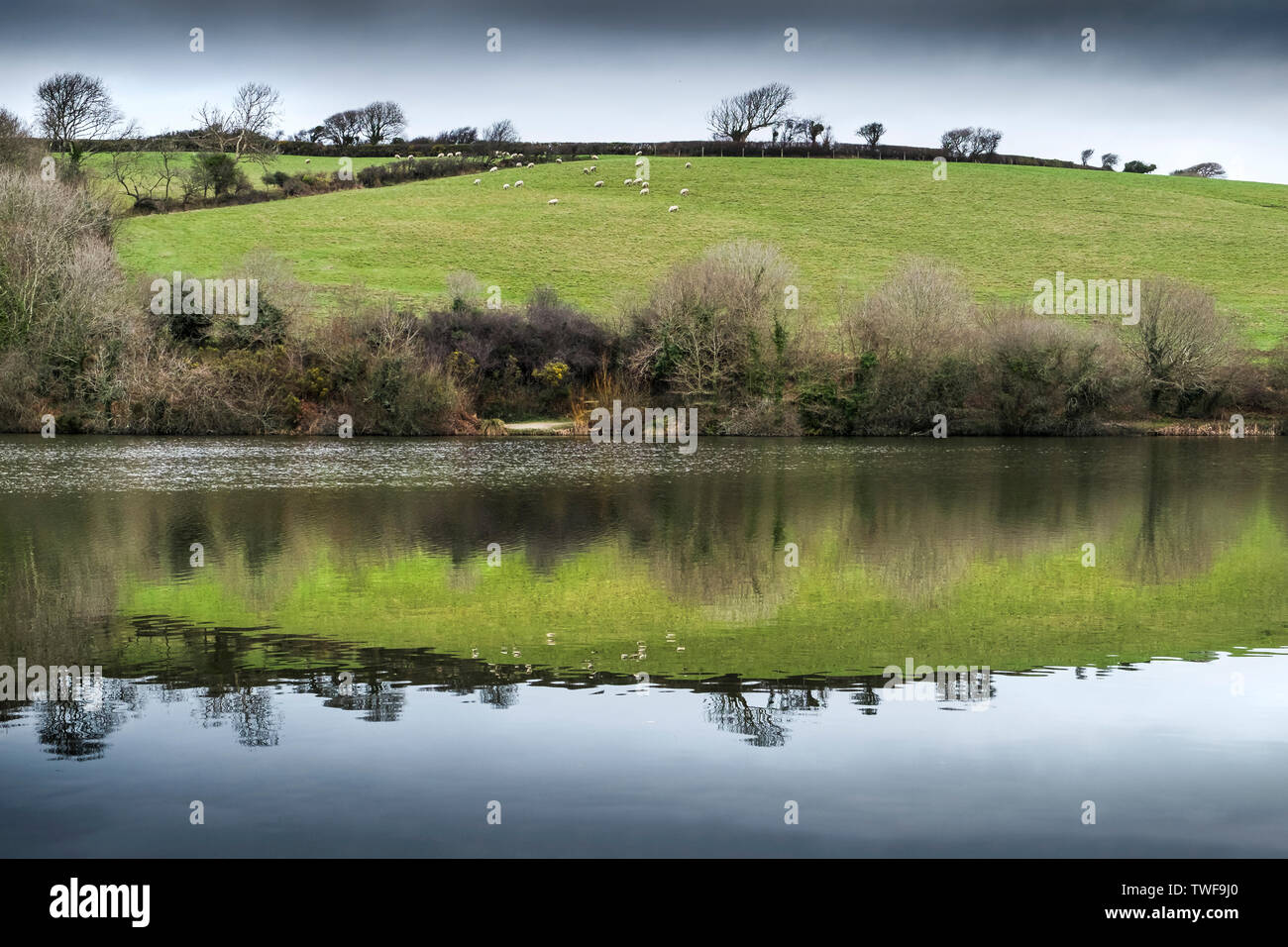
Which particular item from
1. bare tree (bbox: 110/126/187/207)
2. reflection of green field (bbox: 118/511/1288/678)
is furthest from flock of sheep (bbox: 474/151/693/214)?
reflection of green field (bbox: 118/511/1288/678)

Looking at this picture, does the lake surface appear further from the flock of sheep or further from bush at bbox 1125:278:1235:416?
the flock of sheep

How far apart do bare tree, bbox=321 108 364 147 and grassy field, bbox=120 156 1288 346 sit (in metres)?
21.3

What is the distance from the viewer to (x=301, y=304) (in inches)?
2512

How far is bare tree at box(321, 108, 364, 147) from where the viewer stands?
12038cm

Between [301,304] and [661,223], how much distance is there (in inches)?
1402

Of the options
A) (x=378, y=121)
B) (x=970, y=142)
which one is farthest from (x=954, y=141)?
(x=378, y=121)

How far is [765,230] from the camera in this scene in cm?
9100

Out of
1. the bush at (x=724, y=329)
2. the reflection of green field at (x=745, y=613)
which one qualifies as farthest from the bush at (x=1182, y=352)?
the reflection of green field at (x=745, y=613)

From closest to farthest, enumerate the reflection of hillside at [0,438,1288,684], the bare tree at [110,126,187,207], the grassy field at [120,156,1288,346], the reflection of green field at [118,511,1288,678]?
the reflection of green field at [118,511,1288,678], the reflection of hillside at [0,438,1288,684], the grassy field at [120,156,1288,346], the bare tree at [110,126,187,207]

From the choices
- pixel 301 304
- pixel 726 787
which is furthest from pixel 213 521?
pixel 301 304

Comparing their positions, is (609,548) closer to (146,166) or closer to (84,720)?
(84,720)

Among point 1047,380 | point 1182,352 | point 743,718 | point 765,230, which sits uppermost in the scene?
point 765,230

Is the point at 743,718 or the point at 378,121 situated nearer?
the point at 743,718

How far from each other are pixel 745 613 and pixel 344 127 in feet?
380
